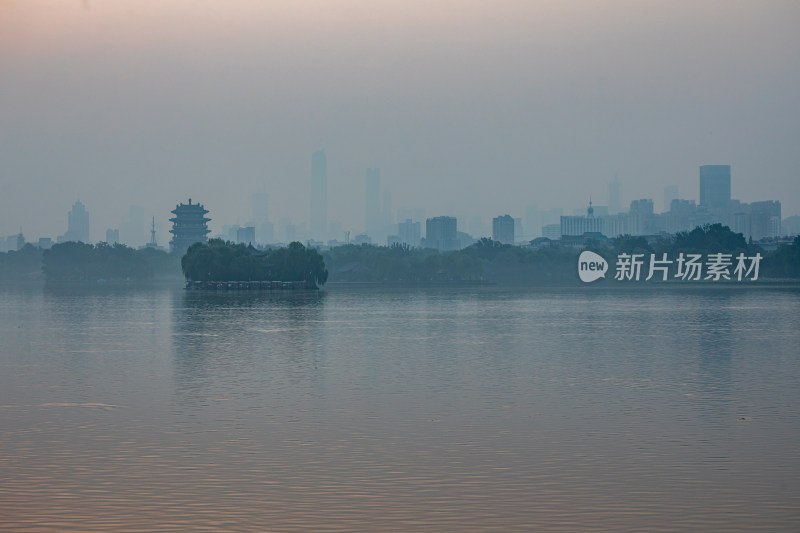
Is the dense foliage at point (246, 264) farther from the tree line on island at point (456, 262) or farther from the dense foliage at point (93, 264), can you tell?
the dense foliage at point (93, 264)

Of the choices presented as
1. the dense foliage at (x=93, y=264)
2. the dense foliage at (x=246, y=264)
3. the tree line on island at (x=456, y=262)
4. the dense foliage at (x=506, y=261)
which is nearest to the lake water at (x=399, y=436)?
the dense foliage at (x=246, y=264)

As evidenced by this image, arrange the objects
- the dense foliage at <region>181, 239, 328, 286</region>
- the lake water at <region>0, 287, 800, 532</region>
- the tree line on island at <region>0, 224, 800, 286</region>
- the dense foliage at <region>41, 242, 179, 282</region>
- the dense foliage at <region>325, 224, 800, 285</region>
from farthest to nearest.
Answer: the dense foliage at <region>41, 242, 179, 282</region> → the tree line on island at <region>0, 224, 800, 286</region> → the dense foliage at <region>325, 224, 800, 285</region> → the dense foliage at <region>181, 239, 328, 286</region> → the lake water at <region>0, 287, 800, 532</region>

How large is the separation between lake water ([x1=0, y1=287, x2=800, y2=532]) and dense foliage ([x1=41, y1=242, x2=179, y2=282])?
409ft

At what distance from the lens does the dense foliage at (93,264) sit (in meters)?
159

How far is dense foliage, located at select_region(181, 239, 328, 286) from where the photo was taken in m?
101

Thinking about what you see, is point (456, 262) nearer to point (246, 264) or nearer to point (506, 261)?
point (506, 261)

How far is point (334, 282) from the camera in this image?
6009 inches

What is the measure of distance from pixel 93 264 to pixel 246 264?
6653 centimetres

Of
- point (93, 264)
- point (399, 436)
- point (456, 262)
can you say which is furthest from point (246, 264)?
point (399, 436)

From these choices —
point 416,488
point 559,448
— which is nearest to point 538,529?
point 416,488

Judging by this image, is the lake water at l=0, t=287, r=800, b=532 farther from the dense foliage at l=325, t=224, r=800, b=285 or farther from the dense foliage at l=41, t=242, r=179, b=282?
the dense foliage at l=41, t=242, r=179, b=282

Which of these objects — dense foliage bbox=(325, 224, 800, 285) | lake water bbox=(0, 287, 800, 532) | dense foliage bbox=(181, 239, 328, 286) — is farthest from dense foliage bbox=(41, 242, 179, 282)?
lake water bbox=(0, 287, 800, 532)

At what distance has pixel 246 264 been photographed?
103 meters

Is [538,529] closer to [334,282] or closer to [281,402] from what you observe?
[281,402]
